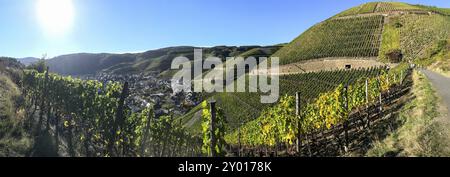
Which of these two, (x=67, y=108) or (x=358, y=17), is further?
(x=358, y=17)

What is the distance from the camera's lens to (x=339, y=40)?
140 meters

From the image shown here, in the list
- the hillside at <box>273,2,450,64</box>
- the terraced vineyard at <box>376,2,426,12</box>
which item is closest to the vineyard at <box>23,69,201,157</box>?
the hillside at <box>273,2,450,64</box>

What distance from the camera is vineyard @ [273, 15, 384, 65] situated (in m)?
126

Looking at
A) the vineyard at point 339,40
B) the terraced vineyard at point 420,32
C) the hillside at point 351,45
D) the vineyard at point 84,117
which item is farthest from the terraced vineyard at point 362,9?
the vineyard at point 84,117

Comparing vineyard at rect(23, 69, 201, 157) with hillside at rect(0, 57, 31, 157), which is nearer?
hillside at rect(0, 57, 31, 157)

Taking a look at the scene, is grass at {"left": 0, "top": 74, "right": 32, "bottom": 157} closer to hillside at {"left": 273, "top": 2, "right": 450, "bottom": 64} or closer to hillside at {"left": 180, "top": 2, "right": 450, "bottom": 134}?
hillside at {"left": 180, "top": 2, "right": 450, "bottom": 134}

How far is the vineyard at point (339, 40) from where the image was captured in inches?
4978

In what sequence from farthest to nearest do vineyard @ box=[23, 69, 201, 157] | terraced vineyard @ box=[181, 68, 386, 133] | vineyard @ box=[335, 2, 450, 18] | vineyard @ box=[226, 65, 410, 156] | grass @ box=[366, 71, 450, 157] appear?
vineyard @ box=[335, 2, 450, 18], terraced vineyard @ box=[181, 68, 386, 133], vineyard @ box=[226, 65, 410, 156], vineyard @ box=[23, 69, 201, 157], grass @ box=[366, 71, 450, 157]

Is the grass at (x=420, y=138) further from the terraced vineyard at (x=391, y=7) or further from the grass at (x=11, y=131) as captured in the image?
the terraced vineyard at (x=391, y=7)

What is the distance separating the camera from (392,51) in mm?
115625

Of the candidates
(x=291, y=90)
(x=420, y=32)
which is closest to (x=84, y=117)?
(x=291, y=90)
